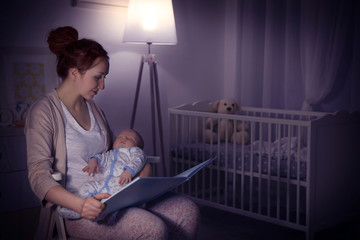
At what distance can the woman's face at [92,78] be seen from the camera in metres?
1.62

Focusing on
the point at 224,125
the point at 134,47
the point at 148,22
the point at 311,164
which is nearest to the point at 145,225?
the point at 311,164

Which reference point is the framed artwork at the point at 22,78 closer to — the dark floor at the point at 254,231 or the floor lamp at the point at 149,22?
the floor lamp at the point at 149,22

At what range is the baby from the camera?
155 centimetres

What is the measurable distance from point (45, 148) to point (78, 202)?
0.82 ft

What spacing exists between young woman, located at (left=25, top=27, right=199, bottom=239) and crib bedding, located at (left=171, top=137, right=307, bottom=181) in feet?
3.55

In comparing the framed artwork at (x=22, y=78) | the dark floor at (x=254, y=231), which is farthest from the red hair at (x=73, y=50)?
the dark floor at (x=254, y=231)

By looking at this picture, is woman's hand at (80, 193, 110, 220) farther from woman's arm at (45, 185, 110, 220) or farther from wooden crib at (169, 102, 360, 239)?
wooden crib at (169, 102, 360, 239)

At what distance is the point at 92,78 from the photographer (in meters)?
1.62

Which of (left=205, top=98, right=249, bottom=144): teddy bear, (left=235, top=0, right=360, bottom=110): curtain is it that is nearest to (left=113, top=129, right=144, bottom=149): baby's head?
(left=205, top=98, right=249, bottom=144): teddy bear

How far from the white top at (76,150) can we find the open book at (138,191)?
0.21 m

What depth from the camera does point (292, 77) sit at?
10.9ft

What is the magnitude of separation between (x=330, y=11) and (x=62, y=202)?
2.35 meters

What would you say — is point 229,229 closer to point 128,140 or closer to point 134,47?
point 128,140

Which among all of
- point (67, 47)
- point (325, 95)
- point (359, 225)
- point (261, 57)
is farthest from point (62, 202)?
point (261, 57)
